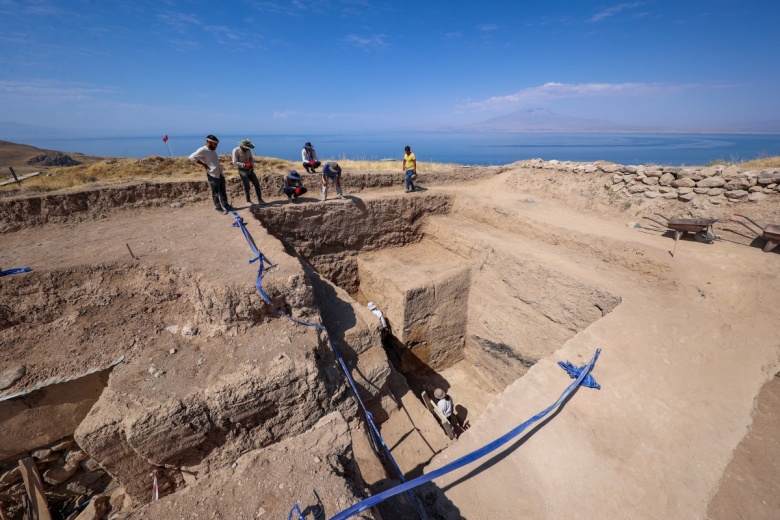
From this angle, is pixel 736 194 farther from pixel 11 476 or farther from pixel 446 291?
pixel 11 476

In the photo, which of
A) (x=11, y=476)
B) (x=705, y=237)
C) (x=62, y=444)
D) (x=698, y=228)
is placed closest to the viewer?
(x=11, y=476)

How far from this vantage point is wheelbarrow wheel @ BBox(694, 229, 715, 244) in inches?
249

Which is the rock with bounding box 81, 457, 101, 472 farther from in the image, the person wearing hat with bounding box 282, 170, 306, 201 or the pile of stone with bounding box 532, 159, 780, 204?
the pile of stone with bounding box 532, 159, 780, 204

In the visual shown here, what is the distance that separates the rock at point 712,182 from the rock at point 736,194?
0.25m

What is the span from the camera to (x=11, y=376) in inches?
137

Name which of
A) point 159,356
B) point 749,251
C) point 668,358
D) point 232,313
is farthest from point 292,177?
point 749,251

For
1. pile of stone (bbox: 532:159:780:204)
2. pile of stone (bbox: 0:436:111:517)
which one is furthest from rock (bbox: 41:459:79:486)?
pile of stone (bbox: 532:159:780:204)

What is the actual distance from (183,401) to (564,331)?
6273mm

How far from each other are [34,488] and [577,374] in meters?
7.05

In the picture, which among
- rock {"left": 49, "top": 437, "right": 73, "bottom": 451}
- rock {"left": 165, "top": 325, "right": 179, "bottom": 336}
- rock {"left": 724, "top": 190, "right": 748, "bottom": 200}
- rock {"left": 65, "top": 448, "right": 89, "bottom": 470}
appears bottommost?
rock {"left": 65, "top": 448, "right": 89, "bottom": 470}

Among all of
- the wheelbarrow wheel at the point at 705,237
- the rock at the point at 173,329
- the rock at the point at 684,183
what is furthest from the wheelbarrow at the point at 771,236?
the rock at the point at 173,329

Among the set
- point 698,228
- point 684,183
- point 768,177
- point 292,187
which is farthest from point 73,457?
point 768,177

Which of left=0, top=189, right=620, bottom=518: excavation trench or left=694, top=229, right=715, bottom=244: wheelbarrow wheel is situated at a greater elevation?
left=694, top=229, right=715, bottom=244: wheelbarrow wheel

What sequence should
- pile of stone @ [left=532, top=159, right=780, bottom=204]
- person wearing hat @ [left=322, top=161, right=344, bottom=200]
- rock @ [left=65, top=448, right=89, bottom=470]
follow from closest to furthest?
rock @ [left=65, top=448, right=89, bottom=470] → pile of stone @ [left=532, top=159, right=780, bottom=204] → person wearing hat @ [left=322, top=161, right=344, bottom=200]
